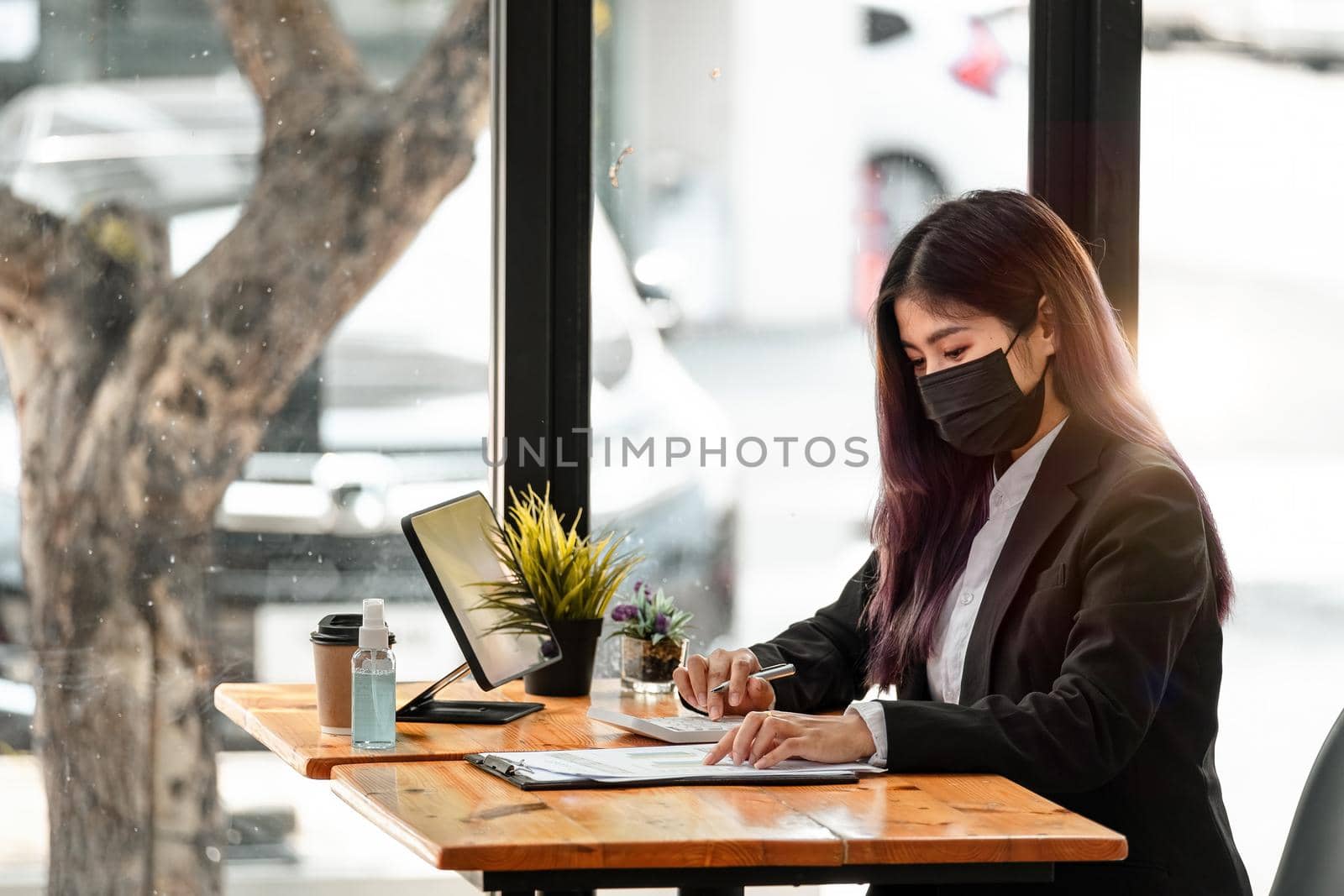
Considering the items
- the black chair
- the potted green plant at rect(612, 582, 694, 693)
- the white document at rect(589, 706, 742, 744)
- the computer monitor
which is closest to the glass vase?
the potted green plant at rect(612, 582, 694, 693)

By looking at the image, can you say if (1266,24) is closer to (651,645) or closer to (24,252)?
(651,645)

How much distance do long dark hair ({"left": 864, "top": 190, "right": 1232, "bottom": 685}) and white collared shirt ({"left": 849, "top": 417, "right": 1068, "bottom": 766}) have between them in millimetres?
23

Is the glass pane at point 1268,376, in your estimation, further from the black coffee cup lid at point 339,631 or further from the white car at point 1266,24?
the black coffee cup lid at point 339,631

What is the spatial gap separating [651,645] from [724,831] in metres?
1.02

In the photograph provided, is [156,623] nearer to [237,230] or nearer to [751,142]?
[237,230]

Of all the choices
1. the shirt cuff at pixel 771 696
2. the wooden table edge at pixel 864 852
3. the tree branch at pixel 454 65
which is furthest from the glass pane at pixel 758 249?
the wooden table edge at pixel 864 852

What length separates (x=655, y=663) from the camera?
7.43ft

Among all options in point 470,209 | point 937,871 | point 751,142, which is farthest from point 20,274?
point 937,871

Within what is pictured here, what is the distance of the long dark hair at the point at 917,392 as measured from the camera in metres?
1.91

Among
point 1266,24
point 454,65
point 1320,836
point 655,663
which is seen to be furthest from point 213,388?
point 1266,24

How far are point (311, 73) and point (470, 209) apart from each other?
392mm

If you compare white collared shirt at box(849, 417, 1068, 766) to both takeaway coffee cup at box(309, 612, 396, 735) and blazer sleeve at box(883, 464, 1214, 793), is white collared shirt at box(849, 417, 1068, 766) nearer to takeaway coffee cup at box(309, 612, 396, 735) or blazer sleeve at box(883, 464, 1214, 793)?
blazer sleeve at box(883, 464, 1214, 793)

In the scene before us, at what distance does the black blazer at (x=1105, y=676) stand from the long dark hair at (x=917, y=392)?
2.5 inches

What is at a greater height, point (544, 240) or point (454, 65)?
point (454, 65)
